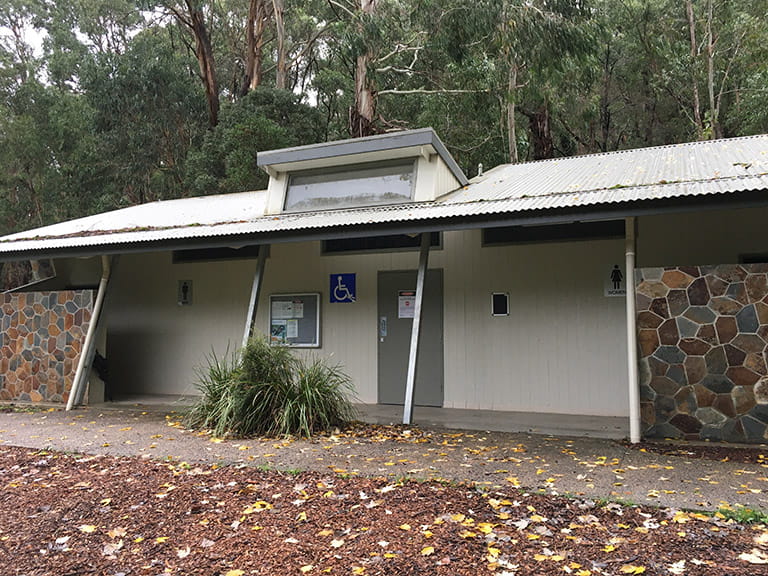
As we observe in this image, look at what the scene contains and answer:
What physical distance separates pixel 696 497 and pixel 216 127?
1852 cm

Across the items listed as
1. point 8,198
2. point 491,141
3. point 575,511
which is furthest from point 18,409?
point 8,198

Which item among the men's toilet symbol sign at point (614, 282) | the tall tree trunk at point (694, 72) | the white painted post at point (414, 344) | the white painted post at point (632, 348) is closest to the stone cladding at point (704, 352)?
the white painted post at point (632, 348)

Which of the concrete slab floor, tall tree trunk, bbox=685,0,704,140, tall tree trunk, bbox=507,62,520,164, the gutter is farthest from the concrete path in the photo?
tall tree trunk, bbox=685,0,704,140

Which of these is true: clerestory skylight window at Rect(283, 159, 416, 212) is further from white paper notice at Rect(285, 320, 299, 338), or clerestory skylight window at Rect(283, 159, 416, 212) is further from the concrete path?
the concrete path

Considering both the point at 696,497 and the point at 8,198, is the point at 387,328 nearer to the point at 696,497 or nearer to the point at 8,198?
the point at 696,497

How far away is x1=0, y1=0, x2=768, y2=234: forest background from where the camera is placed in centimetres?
1523

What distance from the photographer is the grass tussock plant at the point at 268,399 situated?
20.4 ft

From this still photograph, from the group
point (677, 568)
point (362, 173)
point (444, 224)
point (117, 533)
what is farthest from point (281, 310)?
point (677, 568)

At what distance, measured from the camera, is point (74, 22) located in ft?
87.6

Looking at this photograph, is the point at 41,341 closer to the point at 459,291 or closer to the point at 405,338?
the point at 405,338

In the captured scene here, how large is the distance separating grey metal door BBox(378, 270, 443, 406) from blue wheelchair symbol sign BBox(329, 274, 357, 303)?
17.8 inches

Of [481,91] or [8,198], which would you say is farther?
[8,198]

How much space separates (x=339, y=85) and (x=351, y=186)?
15.0 meters

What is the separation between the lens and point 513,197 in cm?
706
